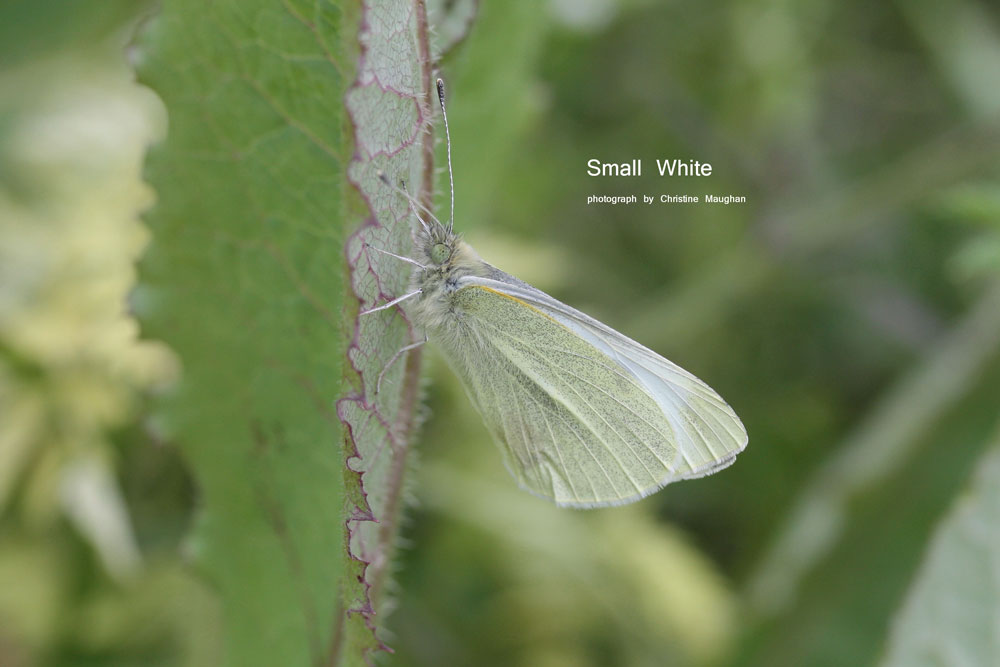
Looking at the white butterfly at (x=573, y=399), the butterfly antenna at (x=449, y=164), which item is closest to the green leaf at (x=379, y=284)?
the butterfly antenna at (x=449, y=164)

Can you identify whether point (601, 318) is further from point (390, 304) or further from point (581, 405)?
point (390, 304)

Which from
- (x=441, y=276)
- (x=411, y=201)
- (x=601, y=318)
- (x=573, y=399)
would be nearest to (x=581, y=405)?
(x=573, y=399)

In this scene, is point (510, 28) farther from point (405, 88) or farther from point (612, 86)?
point (612, 86)

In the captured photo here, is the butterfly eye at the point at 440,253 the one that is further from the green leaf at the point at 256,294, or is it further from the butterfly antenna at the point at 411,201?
the green leaf at the point at 256,294

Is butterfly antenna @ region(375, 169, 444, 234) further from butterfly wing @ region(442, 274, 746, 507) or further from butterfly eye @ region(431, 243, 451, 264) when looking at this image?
butterfly wing @ region(442, 274, 746, 507)

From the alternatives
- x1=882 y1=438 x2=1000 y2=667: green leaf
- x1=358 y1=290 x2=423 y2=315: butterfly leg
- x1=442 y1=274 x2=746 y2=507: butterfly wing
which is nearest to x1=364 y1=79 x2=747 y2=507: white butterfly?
x1=442 y1=274 x2=746 y2=507: butterfly wing

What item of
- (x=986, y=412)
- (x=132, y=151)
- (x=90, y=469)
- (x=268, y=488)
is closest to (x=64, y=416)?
(x=90, y=469)
